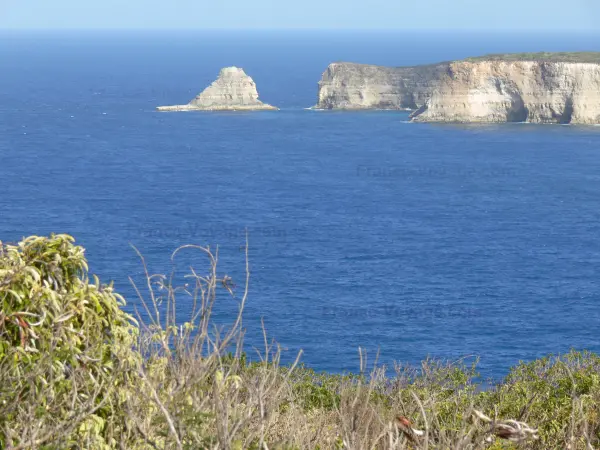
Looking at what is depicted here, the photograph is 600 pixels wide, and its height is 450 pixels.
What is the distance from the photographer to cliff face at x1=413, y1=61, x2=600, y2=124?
17050cm

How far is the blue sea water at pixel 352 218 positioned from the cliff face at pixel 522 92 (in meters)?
4.51

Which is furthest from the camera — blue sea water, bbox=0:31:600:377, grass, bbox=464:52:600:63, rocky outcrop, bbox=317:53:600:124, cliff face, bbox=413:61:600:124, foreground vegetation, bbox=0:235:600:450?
grass, bbox=464:52:600:63

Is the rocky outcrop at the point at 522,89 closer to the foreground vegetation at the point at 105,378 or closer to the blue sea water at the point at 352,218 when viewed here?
the blue sea water at the point at 352,218

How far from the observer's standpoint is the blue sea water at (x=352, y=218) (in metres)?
70.1

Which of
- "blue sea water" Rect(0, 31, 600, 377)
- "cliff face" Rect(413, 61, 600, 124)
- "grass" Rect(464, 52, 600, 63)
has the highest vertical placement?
"grass" Rect(464, 52, 600, 63)

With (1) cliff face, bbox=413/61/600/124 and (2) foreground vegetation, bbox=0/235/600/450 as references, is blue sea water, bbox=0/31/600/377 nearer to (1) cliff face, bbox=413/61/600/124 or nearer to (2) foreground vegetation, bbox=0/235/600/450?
(1) cliff face, bbox=413/61/600/124

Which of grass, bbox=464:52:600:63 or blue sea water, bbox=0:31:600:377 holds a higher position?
grass, bbox=464:52:600:63

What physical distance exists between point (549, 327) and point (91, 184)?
72669 millimetres

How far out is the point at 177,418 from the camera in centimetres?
993

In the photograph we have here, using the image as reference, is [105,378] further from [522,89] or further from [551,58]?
[551,58]

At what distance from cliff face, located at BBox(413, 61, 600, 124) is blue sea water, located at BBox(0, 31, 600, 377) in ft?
14.8

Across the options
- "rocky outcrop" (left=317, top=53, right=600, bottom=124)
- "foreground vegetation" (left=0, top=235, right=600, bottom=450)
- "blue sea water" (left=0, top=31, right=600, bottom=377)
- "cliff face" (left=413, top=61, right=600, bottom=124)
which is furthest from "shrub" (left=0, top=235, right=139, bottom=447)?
"rocky outcrop" (left=317, top=53, right=600, bottom=124)

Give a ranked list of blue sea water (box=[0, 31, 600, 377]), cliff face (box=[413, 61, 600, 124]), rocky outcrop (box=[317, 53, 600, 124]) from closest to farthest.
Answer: blue sea water (box=[0, 31, 600, 377]) < cliff face (box=[413, 61, 600, 124]) < rocky outcrop (box=[317, 53, 600, 124])

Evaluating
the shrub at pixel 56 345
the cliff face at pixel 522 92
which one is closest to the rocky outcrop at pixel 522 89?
the cliff face at pixel 522 92
